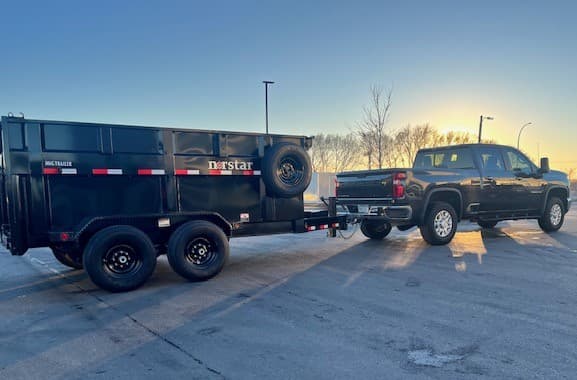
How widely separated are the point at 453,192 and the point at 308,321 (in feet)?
19.8

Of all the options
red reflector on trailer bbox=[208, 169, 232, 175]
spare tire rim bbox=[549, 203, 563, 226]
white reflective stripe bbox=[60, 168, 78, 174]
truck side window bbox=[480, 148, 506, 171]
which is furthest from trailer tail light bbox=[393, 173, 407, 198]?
white reflective stripe bbox=[60, 168, 78, 174]

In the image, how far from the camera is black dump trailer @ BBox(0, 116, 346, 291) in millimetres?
5707

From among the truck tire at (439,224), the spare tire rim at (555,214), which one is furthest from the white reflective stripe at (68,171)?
the spare tire rim at (555,214)

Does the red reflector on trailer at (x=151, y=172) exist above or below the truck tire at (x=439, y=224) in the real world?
above

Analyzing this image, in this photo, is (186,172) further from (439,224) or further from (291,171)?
(439,224)

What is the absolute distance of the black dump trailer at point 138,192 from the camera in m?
5.71

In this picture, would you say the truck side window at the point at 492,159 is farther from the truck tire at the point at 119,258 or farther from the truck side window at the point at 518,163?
the truck tire at the point at 119,258

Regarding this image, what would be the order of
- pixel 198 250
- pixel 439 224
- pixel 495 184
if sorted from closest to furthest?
pixel 198 250, pixel 439 224, pixel 495 184

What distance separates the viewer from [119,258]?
5.96m

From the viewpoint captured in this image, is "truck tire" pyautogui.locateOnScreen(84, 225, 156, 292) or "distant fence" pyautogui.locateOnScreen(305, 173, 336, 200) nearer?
"truck tire" pyautogui.locateOnScreen(84, 225, 156, 292)

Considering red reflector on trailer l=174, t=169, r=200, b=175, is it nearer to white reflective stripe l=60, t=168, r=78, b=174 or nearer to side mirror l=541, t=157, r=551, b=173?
white reflective stripe l=60, t=168, r=78, b=174

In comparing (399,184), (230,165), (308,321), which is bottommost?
(308,321)

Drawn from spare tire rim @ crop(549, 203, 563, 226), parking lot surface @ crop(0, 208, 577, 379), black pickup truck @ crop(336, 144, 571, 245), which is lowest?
parking lot surface @ crop(0, 208, 577, 379)

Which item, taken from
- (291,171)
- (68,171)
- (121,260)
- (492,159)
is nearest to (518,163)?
(492,159)
